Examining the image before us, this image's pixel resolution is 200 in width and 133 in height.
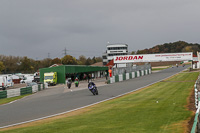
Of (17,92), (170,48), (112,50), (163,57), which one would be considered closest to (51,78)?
(17,92)

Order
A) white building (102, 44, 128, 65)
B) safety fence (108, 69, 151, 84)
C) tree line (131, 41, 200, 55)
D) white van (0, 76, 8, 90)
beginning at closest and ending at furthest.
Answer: safety fence (108, 69, 151, 84), white van (0, 76, 8, 90), white building (102, 44, 128, 65), tree line (131, 41, 200, 55)

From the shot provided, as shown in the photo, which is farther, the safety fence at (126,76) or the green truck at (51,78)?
the green truck at (51,78)

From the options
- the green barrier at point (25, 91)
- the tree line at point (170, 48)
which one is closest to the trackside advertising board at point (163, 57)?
the green barrier at point (25, 91)

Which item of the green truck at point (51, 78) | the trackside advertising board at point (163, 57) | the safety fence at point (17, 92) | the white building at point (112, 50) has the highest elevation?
the white building at point (112, 50)

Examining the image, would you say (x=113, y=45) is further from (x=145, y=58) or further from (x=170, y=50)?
(x=145, y=58)

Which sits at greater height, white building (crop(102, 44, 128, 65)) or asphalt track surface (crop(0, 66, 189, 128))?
white building (crop(102, 44, 128, 65))

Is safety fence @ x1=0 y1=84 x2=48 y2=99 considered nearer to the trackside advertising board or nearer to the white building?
the trackside advertising board

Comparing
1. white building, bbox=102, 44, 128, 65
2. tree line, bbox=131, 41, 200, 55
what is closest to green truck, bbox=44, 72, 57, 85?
white building, bbox=102, 44, 128, 65

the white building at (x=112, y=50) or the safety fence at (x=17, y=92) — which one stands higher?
the white building at (x=112, y=50)

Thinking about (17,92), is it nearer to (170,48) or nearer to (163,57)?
(163,57)

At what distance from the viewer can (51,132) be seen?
927cm

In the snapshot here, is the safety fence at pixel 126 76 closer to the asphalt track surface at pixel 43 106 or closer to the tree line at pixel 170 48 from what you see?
the asphalt track surface at pixel 43 106

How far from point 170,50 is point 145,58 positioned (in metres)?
123

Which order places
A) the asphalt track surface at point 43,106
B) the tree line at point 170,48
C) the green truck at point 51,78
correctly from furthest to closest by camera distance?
the tree line at point 170,48 → the green truck at point 51,78 → the asphalt track surface at point 43,106
